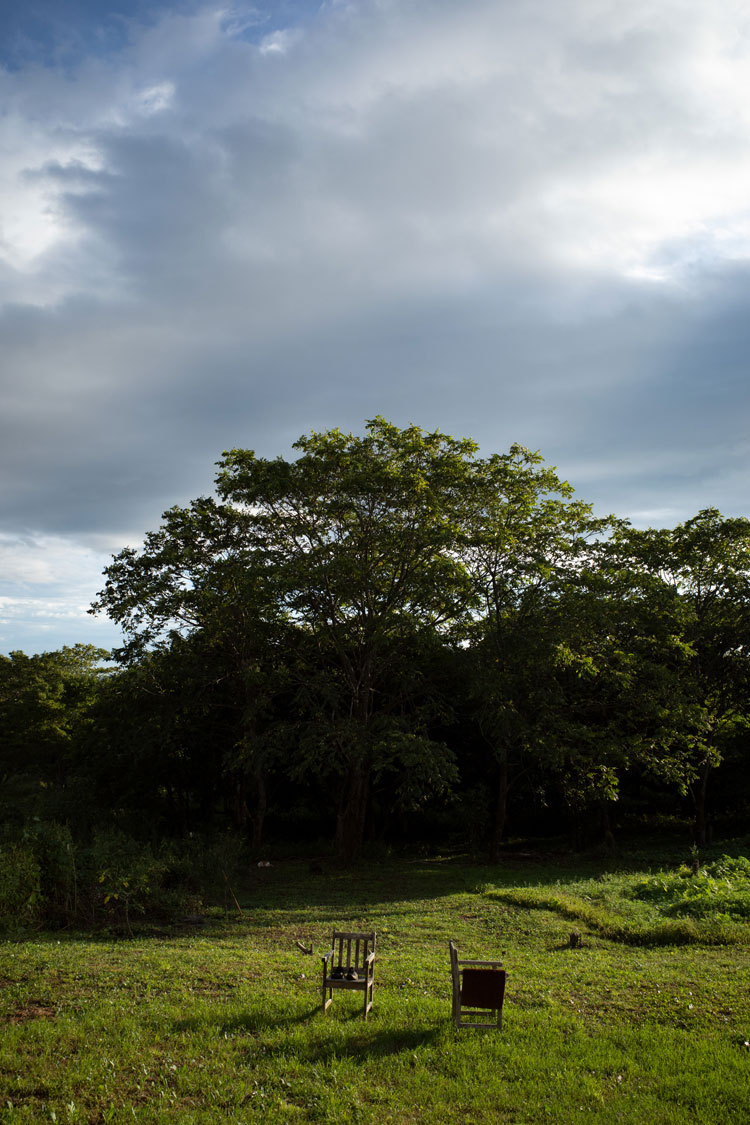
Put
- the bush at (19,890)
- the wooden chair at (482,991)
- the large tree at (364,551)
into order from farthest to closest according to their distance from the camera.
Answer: the large tree at (364,551)
the bush at (19,890)
the wooden chair at (482,991)

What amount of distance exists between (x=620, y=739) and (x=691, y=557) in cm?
893

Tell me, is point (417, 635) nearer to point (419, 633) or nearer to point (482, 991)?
point (419, 633)

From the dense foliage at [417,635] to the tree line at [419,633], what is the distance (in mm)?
89

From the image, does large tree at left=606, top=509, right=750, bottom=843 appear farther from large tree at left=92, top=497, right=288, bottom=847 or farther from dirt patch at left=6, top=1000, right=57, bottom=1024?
dirt patch at left=6, top=1000, right=57, bottom=1024

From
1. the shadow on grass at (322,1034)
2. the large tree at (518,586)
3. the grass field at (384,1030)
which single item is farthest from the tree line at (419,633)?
the shadow on grass at (322,1034)

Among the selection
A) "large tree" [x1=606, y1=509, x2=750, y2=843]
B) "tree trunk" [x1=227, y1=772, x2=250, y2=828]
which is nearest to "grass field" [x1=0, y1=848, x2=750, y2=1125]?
"large tree" [x1=606, y1=509, x2=750, y2=843]

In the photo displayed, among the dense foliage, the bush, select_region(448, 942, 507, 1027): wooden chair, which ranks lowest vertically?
the bush

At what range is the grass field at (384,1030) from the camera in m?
6.46

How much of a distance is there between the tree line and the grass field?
29.0 ft

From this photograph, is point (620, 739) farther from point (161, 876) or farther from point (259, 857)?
point (161, 876)

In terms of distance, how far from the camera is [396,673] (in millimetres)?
25672

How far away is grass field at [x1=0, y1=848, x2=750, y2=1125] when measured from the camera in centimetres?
646

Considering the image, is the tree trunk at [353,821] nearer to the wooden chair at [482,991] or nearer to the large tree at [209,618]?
the large tree at [209,618]

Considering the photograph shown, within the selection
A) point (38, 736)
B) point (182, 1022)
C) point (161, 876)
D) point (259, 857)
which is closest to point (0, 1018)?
point (182, 1022)
